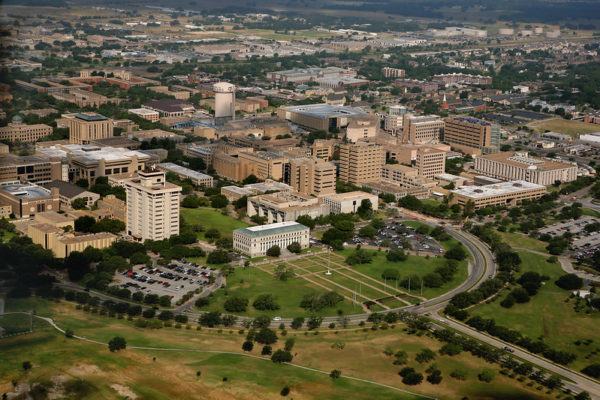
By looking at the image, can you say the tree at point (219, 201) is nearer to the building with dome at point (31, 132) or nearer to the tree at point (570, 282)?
the building with dome at point (31, 132)

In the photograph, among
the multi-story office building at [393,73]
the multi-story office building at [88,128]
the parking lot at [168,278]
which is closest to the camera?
the parking lot at [168,278]

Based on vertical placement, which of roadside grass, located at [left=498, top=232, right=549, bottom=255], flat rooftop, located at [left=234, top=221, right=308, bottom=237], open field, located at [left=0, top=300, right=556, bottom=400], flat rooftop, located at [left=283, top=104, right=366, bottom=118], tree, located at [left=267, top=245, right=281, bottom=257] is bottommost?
open field, located at [left=0, top=300, right=556, bottom=400]

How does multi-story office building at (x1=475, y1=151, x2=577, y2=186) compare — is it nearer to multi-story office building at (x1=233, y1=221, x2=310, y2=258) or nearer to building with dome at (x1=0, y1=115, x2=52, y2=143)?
multi-story office building at (x1=233, y1=221, x2=310, y2=258)

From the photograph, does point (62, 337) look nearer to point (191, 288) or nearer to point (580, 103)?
point (191, 288)

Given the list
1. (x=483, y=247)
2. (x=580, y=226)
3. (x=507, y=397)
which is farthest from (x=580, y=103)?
(x=507, y=397)

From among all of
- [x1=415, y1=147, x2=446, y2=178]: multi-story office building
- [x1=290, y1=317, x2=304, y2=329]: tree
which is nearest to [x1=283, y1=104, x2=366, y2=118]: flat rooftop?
[x1=415, y1=147, x2=446, y2=178]: multi-story office building

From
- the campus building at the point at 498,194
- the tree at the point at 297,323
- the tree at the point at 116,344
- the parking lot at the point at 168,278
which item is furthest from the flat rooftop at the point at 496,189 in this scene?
the tree at the point at 116,344

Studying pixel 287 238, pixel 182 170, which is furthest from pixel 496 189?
pixel 182 170
